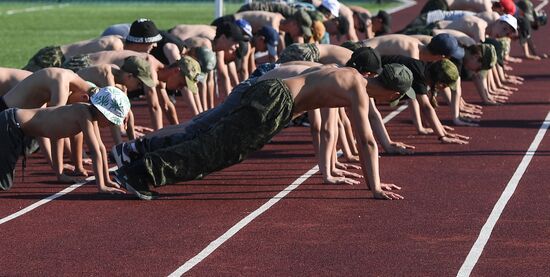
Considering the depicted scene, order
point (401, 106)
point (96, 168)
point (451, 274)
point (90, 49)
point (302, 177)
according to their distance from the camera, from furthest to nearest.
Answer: point (401, 106), point (90, 49), point (302, 177), point (96, 168), point (451, 274)

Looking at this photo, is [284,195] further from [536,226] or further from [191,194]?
[536,226]

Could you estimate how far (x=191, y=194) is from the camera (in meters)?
11.3

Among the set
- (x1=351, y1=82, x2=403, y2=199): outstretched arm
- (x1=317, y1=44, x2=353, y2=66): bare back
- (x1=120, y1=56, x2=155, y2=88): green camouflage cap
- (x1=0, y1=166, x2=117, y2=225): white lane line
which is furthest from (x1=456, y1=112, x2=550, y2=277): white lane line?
(x1=0, y1=166, x2=117, y2=225): white lane line

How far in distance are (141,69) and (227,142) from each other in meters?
1.71

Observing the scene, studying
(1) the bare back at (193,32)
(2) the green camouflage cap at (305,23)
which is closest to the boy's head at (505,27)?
(2) the green camouflage cap at (305,23)

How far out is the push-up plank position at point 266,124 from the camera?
35.1ft

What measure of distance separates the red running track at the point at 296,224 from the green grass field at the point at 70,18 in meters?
11.4

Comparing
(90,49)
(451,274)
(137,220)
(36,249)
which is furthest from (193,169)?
(90,49)

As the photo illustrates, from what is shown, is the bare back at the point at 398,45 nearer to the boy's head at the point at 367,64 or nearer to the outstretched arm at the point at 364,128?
the boy's head at the point at 367,64

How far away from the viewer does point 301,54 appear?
43.7ft

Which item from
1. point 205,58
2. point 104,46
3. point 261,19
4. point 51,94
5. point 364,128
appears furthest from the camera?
point 261,19

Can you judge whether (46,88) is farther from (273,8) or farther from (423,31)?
(273,8)

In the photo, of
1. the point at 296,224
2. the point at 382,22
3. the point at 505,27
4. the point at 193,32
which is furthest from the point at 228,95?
the point at 382,22

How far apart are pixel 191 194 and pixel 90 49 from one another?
14.4 ft
